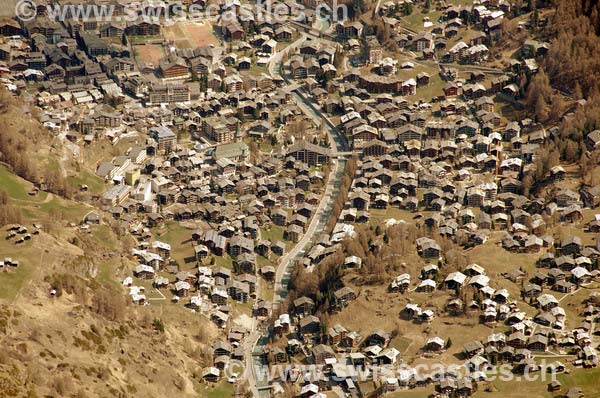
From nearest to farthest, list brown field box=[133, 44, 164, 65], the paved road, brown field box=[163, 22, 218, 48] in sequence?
the paved road, brown field box=[133, 44, 164, 65], brown field box=[163, 22, 218, 48]

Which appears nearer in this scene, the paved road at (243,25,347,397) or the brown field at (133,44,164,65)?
the paved road at (243,25,347,397)

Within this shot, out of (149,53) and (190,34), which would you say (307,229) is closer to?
(149,53)

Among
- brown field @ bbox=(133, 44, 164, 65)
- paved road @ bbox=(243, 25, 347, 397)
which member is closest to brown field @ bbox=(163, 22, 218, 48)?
brown field @ bbox=(133, 44, 164, 65)

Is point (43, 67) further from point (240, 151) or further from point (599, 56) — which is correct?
point (599, 56)

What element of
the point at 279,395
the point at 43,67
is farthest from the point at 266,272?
the point at 43,67

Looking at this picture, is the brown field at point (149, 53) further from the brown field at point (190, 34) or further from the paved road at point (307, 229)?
the paved road at point (307, 229)

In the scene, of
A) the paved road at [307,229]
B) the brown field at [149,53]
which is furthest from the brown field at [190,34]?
the paved road at [307,229]

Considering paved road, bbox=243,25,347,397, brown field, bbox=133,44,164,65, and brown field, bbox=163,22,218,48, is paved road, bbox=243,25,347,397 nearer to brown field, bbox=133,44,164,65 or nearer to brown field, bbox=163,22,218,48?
brown field, bbox=163,22,218,48
